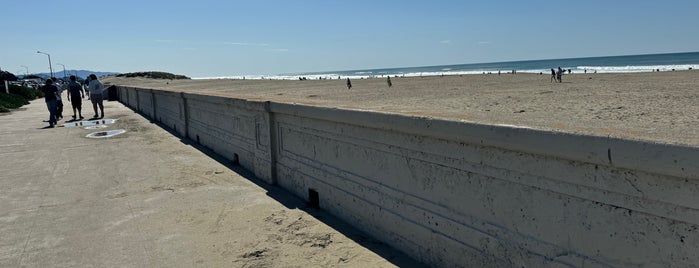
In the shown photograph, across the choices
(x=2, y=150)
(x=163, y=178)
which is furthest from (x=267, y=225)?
(x=2, y=150)

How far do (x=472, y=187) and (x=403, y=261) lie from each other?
982mm

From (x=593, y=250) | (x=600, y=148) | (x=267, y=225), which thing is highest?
(x=600, y=148)

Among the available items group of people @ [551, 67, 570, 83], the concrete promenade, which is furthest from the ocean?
the concrete promenade

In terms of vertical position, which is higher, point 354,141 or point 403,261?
point 354,141

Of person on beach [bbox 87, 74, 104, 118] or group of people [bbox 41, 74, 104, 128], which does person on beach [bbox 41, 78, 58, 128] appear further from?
person on beach [bbox 87, 74, 104, 118]

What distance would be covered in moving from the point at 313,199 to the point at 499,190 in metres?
2.80

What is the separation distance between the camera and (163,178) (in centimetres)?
714

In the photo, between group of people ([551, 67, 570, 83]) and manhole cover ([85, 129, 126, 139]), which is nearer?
manhole cover ([85, 129, 126, 139])

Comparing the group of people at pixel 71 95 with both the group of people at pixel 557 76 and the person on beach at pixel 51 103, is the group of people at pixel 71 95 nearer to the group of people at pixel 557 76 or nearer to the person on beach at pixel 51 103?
the person on beach at pixel 51 103

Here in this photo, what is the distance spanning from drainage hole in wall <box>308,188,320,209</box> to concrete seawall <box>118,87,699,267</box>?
0.02m

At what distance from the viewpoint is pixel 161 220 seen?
16.9ft

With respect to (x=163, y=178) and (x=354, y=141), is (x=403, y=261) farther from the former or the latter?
(x=163, y=178)

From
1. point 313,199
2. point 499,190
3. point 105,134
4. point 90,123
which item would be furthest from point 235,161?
point 90,123

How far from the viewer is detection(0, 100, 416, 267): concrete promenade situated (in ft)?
13.5
